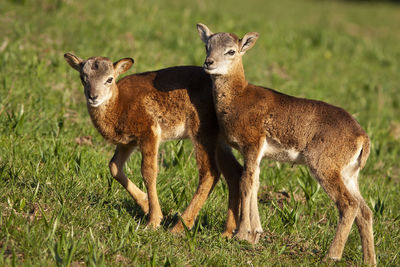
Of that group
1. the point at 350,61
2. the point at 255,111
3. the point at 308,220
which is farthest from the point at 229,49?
the point at 350,61

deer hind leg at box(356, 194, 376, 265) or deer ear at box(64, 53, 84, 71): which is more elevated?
deer ear at box(64, 53, 84, 71)

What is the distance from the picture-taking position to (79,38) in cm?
1172

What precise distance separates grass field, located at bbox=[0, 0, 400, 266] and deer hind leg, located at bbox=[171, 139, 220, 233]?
225 millimetres

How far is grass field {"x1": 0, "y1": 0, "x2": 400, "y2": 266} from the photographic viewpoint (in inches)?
222

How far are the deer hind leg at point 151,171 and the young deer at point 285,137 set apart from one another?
2.77 feet

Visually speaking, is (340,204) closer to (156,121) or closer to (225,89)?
(225,89)

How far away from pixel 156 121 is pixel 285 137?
1564mm

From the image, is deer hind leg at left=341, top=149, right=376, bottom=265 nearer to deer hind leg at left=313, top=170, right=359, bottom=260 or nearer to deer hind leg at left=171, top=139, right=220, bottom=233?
deer hind leg at left=313, top=170, right=359, bottom=260

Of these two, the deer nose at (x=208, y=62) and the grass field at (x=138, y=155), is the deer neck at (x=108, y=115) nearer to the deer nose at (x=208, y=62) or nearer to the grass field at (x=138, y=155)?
the grass field at (x=138, y=155)

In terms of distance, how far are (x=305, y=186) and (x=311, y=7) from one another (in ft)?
78.3

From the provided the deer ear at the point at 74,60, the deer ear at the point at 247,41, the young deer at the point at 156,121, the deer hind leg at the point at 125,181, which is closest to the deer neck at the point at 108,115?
the young deer at the point at 156,121

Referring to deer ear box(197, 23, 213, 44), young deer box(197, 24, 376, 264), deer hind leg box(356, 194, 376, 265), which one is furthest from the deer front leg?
deer ear box(197, 23, 213, 44)

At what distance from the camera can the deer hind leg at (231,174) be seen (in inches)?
263

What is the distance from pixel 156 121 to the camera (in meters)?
6.78
